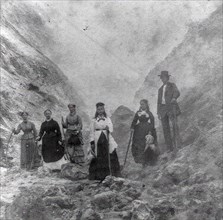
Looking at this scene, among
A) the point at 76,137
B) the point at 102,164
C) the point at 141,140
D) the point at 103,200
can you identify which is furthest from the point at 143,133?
the point at 103,200

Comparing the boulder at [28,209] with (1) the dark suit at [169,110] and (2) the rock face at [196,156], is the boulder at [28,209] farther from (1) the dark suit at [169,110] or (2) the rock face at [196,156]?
(1) the dark suit at [169,110]

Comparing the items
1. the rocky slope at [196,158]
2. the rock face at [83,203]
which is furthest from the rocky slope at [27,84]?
the rocky slope at [196,158]

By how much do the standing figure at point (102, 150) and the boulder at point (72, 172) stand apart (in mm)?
293

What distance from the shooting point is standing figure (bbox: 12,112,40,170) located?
308 inches

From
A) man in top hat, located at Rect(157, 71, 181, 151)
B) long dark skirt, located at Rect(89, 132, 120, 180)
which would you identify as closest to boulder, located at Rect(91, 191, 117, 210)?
long dark skirt, located at Rect(89, 132, 120, 180)

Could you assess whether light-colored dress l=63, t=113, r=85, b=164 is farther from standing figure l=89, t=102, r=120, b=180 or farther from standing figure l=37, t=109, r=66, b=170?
standing figure l=89, t=102, r=120, b=180

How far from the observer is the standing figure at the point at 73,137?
779 cm

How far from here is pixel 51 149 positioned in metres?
7.67

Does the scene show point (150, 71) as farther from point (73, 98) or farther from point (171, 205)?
point (171, 205)

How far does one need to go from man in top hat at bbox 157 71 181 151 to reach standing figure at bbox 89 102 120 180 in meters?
Answer: 1.45

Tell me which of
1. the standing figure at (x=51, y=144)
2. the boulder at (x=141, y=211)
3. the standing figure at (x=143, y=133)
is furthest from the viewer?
the standing figure at (x=51, y=144)

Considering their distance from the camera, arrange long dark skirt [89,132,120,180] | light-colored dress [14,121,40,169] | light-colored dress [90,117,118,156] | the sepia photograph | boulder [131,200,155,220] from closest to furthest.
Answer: boulder [131,200,155,220]
the sepia photograph
long dark skirt [89,132,120,180]
light-colored dress [90,117,118,156]
light-colored dress [14,121,40,169]

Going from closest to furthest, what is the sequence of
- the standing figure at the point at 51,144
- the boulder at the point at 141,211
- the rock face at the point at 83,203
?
the boulder at the point at 141,211 < the rock face at the point at 83,203 < the standing figure at the point at 51,144

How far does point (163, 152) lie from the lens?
7.95 metres
